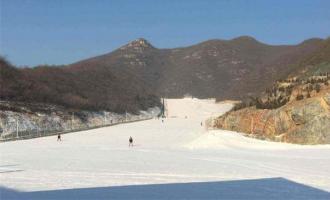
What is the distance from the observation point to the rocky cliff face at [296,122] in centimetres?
3688

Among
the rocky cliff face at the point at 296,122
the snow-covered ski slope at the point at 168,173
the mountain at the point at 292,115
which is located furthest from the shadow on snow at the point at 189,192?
the mountain at the point at 292,115

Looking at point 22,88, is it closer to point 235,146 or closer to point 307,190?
point 235,146

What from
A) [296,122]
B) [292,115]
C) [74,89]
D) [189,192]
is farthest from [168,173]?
[74,89]

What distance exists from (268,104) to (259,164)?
1901 cm

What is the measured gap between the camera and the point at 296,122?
3875 centimetres

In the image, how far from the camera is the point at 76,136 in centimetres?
4891

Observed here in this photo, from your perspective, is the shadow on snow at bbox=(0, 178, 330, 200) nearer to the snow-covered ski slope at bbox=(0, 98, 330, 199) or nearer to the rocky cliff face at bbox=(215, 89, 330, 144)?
the snow-covered ski slope at bbox=(0, 98, 330, 199)

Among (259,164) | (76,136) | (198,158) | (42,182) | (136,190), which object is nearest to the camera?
(136,190)

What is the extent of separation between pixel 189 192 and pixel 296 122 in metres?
24.0

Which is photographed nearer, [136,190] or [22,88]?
[136,190]

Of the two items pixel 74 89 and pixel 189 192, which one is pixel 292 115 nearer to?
pixel 189 192

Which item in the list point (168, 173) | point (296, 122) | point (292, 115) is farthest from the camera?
point (292, 115)

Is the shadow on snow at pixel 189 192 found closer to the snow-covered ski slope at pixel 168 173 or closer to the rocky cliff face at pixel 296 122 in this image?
the snow-covered ski slope at pixel 168 173

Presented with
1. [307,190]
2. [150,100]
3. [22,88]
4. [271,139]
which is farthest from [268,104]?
[150,100]
